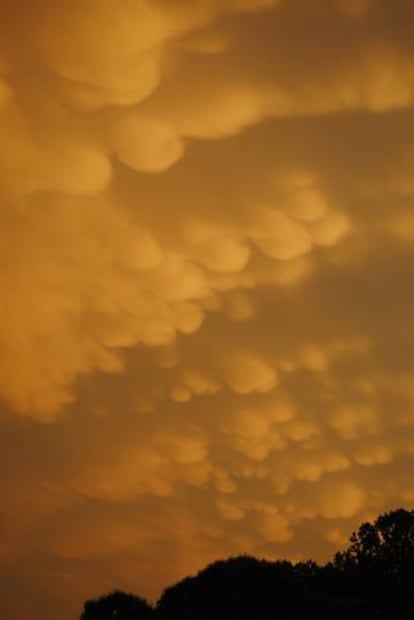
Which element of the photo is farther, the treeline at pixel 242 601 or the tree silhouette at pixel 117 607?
the tree silhouette at pixel 117 607

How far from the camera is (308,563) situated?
231 feet

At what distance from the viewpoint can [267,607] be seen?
40.9 meters

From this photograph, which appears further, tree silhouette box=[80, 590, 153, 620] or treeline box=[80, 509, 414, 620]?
tree silhouette box=[80, 590, 153, 620]

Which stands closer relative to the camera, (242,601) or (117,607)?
(242,601)

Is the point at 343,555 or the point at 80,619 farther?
the point at 343,555

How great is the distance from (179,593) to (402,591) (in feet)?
82.6

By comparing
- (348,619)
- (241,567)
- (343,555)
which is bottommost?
(348,619)

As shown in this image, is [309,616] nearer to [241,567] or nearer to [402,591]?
[241,567]

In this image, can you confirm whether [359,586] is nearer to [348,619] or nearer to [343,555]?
[343,555]

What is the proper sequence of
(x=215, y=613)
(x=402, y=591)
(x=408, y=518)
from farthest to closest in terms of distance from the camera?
(x=408, y=518) < (x=402, y=591) < (x=215, y=613)

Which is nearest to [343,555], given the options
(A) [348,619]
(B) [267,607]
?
(A) [348,619]

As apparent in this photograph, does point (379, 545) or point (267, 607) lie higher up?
point (379, 545)

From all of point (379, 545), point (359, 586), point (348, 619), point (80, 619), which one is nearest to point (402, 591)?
point (359, 586)

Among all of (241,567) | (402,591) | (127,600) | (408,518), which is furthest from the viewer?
(408,518)
